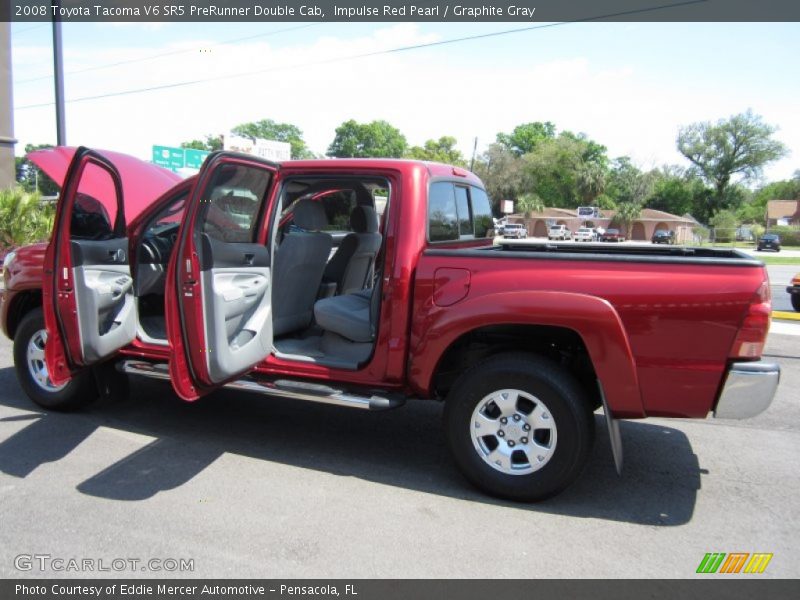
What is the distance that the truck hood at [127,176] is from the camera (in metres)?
4.73

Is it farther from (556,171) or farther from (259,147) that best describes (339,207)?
(556,171)

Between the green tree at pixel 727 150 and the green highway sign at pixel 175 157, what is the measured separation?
7120 centimetres

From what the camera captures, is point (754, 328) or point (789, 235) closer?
point (754, 328)

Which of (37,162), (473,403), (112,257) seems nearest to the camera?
(473,403)

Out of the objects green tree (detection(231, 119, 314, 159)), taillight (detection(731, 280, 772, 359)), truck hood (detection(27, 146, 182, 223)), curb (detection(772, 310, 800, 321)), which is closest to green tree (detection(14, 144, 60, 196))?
truck hood (detection(27, 146, 182, 223))

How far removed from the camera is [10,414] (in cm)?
508

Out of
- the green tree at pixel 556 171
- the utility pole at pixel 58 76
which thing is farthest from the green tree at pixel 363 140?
the utility pole at pixel 58 76

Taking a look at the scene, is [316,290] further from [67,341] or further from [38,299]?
[38,299]

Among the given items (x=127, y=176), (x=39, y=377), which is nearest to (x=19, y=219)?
(x=39, y=377)

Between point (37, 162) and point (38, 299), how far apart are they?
44.2 inches

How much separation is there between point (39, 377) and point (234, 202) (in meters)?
2.35

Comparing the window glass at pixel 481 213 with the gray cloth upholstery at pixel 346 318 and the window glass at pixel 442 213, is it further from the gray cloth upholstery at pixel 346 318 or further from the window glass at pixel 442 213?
the gray cloth upholstery at pixel 346 318

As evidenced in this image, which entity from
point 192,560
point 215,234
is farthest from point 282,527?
point 215,234

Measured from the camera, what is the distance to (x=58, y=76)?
13359 millimetres
